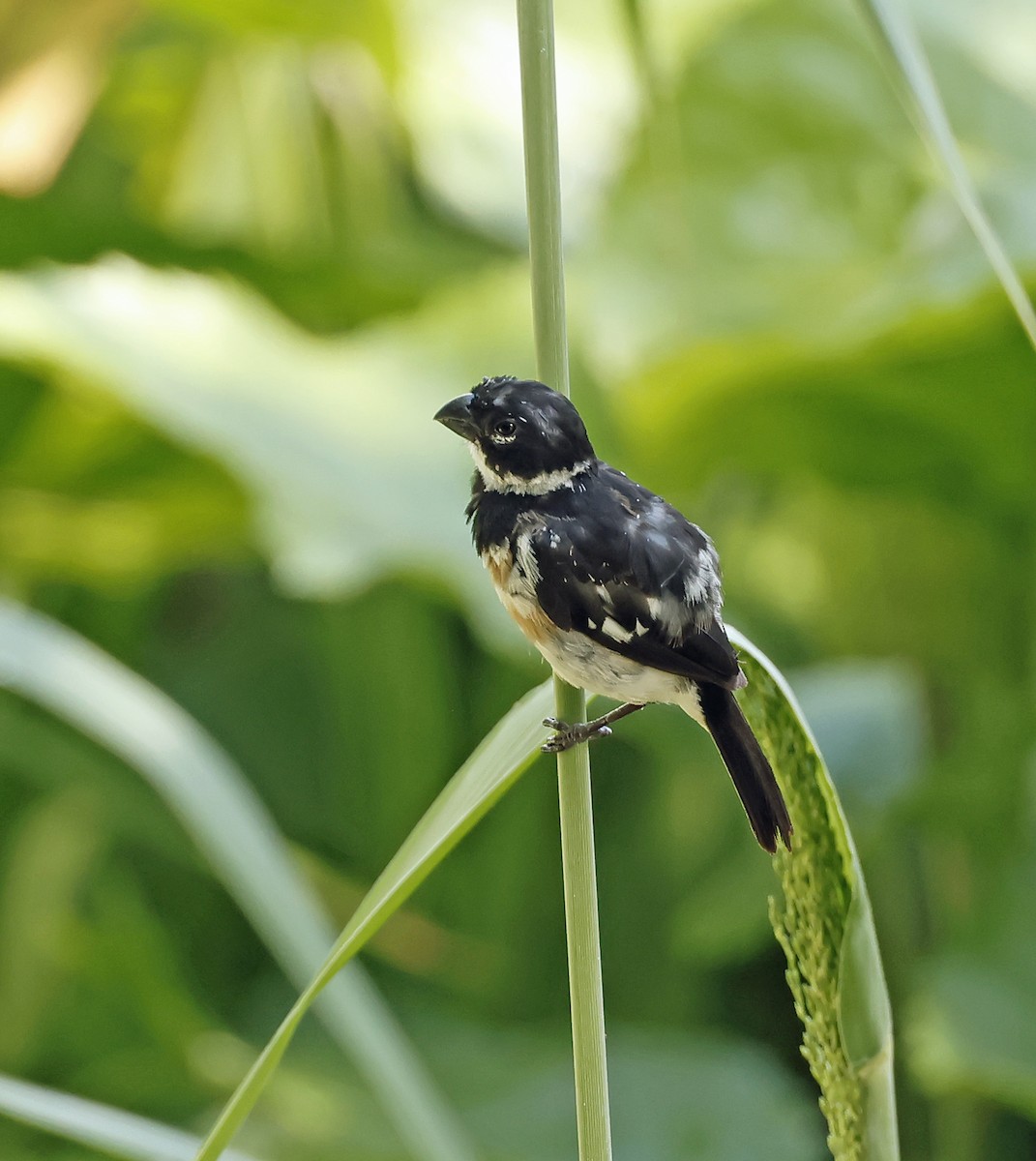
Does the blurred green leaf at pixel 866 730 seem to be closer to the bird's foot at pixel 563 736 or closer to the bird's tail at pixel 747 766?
the bird's tail at pixel 747 766

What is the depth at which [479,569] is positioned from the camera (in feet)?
5.93

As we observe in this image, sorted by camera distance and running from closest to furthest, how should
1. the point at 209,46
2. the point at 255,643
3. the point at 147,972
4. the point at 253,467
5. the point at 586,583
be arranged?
1. the point at 586,583
2. the point at 253,467
3. the point at 147,972
4. the point at 255,643
5. the point at 209,46

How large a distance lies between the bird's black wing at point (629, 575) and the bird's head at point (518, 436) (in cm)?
2

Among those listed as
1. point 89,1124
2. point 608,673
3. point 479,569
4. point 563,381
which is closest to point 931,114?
point 563,381

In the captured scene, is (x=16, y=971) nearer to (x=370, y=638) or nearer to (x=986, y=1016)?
(x=370, y=638)

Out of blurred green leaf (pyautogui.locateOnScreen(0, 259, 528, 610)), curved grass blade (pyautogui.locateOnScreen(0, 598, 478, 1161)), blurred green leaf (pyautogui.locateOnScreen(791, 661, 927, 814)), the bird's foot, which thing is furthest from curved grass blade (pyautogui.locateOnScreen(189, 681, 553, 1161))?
blurred green leaf (pyautogui.locateOnScreen(791, 661, 927, 814))

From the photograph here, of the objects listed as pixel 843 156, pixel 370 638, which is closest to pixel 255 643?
pixel 370 638

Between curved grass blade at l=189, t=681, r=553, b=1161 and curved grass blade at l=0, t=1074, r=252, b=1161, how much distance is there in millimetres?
124

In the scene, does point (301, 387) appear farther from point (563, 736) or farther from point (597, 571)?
point (563, 736)

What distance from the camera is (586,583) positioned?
85 centimetres

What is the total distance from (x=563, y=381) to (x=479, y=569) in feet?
3.78

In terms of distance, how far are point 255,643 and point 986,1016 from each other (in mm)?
1393

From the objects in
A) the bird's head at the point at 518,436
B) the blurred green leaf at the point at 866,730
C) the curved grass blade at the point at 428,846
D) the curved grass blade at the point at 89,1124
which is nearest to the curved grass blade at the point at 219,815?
the curved grass blade at the point at 89,1124

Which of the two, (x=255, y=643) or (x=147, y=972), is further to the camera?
(x=255, y=643)
